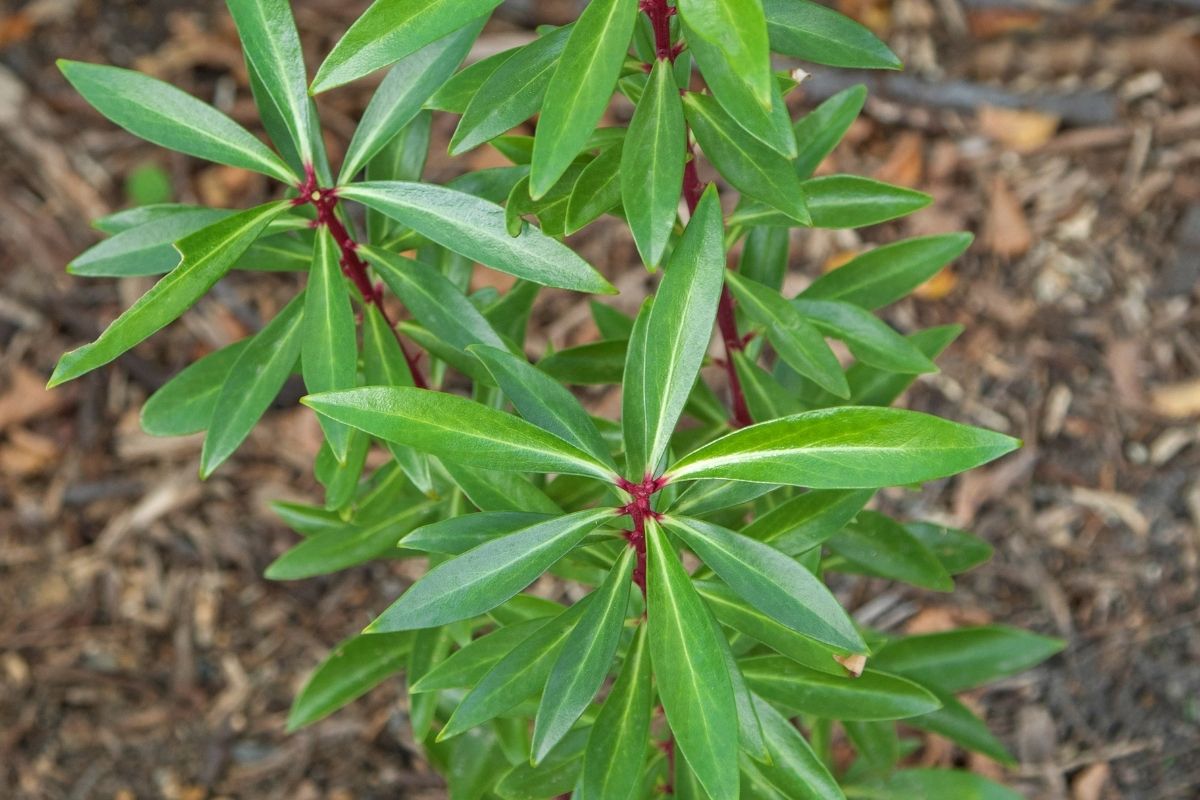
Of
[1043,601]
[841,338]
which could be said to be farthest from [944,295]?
[841,338]

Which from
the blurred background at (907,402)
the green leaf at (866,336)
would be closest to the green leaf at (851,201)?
the green leaf at (866,336)

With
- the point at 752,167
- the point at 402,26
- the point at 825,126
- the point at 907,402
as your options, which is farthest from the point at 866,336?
the point at 907,402

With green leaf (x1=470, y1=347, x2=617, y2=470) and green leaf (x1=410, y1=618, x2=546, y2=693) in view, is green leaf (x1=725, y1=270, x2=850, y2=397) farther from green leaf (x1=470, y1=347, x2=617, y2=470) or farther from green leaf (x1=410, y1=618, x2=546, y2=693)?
green leaf (x1=410, y1=618, x2=546, y2=693)

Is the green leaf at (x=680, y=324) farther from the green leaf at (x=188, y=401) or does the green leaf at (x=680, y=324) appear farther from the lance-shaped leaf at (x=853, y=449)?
the green leaf at (x=188, y=401)

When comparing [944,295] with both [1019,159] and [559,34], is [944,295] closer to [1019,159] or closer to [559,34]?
[1019,159]

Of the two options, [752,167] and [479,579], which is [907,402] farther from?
[479,579]
